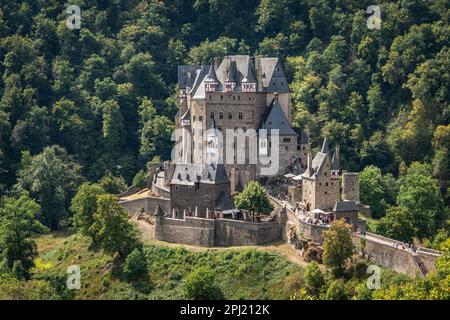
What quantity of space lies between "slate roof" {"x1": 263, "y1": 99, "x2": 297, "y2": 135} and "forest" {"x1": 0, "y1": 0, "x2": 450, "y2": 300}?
12.7 meters

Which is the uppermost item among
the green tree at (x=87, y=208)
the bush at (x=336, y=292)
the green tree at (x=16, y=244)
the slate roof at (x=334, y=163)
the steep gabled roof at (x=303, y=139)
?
the steep gabled roof at (x=303, y=139)

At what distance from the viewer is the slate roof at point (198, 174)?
281 ft

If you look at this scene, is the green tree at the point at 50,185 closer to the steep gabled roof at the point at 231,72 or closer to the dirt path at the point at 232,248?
the dirt path at the point at 232,248

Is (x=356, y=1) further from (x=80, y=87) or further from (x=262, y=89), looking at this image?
(x=262, y=89)

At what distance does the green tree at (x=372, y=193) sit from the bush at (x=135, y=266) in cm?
2525

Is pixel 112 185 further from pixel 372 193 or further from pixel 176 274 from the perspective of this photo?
pixel 372 193

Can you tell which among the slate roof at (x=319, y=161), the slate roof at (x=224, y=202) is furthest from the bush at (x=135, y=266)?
the slate roof at (x=319, y=161)

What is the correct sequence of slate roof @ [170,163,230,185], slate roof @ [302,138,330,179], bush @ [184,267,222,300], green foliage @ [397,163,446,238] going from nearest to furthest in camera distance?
bush @ [184,267,222,300], slate roof @ [302,138,330,179], green foliage @ [397,163,446,238], slate roof @ [170,163,230,185]

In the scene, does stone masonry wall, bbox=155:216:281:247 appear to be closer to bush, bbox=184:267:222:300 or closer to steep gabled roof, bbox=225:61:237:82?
bush, bbox=184:267:222:300

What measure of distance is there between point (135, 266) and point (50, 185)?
Result: 27.2 metres

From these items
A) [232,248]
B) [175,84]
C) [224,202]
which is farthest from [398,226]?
[175,84]

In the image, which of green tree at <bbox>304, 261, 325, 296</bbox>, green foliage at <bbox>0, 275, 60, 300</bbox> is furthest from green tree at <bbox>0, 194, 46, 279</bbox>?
green tree at <bbox>304, 261, 325, 296</bbox>

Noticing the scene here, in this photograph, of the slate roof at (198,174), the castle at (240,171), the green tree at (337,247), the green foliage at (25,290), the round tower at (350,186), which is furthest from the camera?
the round tower at (350,186)

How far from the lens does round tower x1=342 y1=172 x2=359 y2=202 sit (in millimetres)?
86000
